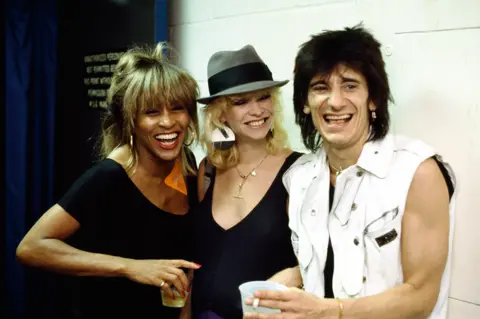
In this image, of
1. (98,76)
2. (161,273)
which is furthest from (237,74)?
(98,76)

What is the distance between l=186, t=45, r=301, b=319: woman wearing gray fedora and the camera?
1.66 m

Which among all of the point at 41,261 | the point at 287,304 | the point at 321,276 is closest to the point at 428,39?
the point at 321,276

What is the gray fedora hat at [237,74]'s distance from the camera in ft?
5.62

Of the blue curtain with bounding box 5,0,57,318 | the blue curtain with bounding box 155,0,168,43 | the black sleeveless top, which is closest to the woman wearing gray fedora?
the black sleeveless top

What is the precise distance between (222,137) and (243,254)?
466 mm

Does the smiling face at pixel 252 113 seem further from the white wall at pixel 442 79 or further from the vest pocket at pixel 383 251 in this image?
the vest pocket at pixel 383 251

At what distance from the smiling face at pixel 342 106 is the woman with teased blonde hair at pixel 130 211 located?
0.57 m

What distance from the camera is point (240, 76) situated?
1.73 m

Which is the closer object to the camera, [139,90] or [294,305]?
[294,305]

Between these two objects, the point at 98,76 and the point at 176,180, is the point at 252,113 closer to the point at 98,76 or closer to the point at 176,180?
the point at 176,180

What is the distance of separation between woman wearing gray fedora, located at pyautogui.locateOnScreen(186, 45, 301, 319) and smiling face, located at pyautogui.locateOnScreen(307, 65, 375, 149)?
0.31 metres

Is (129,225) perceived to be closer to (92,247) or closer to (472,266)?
(92,247)

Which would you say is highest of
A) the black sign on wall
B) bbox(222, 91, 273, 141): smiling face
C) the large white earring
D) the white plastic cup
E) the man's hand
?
the black sign on wall

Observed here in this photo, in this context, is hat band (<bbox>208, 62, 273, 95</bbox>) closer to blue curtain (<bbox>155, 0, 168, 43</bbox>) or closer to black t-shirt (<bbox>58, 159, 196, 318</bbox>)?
black t-shirt (<bbox>58, 159, 196, 318</bbox>)
